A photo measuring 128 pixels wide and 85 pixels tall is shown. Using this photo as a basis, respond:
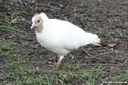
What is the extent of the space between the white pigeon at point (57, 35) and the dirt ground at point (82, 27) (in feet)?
1.14

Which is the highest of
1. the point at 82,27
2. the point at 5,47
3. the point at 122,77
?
the point at 82,27

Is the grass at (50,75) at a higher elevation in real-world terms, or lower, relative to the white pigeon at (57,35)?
lower

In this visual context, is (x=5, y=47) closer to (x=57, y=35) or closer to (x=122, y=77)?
(x=57, y=35)

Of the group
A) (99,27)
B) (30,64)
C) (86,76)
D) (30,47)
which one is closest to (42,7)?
(99,27)

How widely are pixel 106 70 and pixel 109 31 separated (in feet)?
5.53

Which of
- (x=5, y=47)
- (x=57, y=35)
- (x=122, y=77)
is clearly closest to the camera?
(x=122, y=77)

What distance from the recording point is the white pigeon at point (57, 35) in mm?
5559

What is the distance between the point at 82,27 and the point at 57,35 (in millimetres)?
2020

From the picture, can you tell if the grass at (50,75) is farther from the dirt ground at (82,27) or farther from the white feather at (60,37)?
the white feather at (60,37)

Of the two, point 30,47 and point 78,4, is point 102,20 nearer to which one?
point 78,4

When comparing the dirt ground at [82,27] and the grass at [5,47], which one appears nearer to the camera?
the dirt ground at [82,27]

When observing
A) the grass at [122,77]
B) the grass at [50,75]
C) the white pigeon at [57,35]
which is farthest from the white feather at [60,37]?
the grass at [122,77]

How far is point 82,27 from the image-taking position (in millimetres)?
7543

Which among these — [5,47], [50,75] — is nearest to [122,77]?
[50,75]
